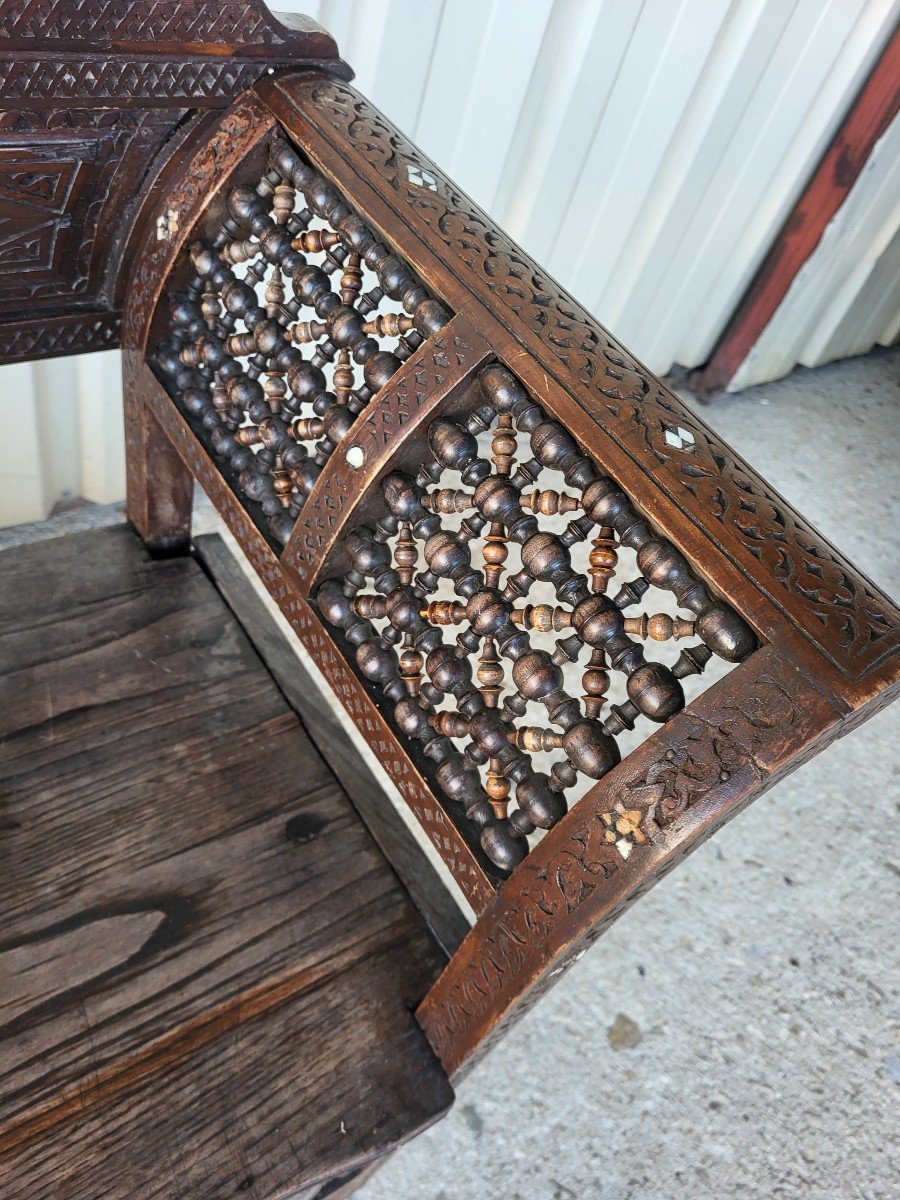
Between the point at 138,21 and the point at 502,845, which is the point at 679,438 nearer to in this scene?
the point at 502,845

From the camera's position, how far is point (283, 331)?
0.81m

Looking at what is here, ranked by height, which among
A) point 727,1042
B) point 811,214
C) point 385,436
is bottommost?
point 727,1042

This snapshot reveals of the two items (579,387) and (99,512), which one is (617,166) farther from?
(579,387)

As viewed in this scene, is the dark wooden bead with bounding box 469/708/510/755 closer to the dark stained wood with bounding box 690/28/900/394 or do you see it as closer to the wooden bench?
the wooden bench

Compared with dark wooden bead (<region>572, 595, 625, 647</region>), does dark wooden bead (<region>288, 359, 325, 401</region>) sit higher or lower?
lower

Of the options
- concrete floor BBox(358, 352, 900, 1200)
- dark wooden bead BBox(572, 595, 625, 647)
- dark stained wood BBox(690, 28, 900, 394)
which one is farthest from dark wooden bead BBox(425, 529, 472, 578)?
dark stained wood BBox(690, 28, 900, 394)

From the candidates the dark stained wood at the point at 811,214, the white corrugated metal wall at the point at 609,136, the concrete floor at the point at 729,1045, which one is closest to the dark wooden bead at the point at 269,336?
the white corrugated metal wall at the point at 609,136

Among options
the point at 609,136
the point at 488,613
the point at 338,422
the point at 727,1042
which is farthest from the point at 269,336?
the point at 609,136

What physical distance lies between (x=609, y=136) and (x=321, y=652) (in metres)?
1.60

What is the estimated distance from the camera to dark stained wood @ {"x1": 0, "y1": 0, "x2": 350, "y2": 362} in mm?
703

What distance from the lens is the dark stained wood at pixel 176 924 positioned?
0.69 m

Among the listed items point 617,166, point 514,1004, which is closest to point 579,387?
point 514,1004

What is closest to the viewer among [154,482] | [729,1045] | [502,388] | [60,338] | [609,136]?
[502,388]

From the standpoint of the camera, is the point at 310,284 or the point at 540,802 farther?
the point at 310,284
